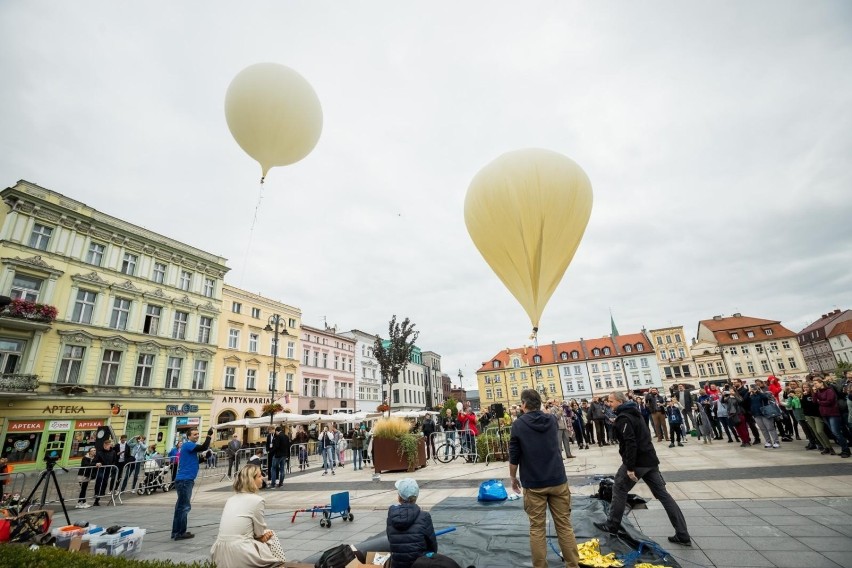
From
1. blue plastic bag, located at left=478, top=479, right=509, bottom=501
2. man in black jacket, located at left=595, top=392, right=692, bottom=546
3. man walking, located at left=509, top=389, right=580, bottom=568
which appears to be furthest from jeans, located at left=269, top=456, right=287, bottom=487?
man walking, located at left=509, top=389, right=580, bottom=568

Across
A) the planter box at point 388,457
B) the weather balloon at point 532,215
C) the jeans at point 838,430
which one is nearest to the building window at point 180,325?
the planter box at point 388,457

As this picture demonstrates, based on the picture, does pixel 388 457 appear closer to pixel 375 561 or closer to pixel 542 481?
pixel 375 561

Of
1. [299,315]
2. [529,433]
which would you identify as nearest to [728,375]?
[299,315]

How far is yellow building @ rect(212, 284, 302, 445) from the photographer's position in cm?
3191

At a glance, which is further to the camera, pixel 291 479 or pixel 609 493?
pixel 291 479

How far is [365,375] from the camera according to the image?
169 feet

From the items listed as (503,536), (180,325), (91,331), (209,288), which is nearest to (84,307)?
(91,331)

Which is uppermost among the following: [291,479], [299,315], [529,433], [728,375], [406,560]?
[299,315]

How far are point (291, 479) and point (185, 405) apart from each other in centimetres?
1739

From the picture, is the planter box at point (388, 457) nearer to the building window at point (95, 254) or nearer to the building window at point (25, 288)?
the building window at point (25, 288)

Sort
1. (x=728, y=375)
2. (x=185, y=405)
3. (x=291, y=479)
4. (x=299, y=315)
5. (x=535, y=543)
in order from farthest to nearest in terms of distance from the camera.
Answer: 1. (x=728, y=375)
2. (x=299, y=315)
3. (x=185, y=405)
4. (x=291, y=479)
5. (x=535, y=543)

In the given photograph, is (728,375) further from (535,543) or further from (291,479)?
(535,543)

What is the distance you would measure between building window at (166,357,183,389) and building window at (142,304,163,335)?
2392 mm

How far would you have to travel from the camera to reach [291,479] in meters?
A: 15.4
